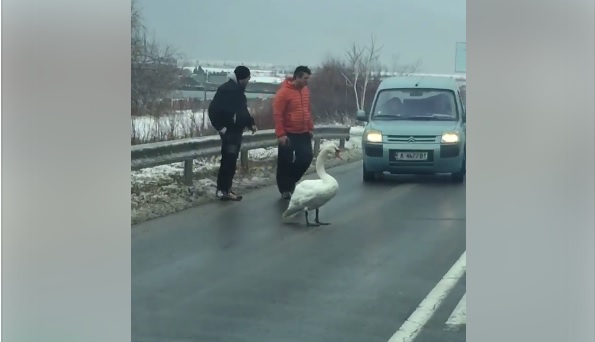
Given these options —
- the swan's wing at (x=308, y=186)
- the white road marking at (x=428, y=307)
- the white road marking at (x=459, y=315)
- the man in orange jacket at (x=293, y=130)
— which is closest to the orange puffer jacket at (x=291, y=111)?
the man in orange jacket at (x=293, y=130)

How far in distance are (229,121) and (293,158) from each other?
35 centimetres

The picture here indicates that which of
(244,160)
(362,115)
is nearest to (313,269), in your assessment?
(244,160)

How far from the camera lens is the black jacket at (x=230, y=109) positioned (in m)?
3.91

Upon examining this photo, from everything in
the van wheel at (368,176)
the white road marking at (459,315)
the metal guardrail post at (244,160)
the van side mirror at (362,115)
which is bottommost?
the white road marking at (459,315)

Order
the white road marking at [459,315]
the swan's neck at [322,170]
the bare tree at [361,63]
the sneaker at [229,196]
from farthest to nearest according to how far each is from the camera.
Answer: the sneaker at [229,196] < the swan's neck at [322,170] < the bare tree at [361,63] < the white road marking at [459,315]

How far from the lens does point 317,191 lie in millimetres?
3871

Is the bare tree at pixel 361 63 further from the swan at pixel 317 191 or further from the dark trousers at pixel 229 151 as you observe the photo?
the dark trousers at pixel 229 151

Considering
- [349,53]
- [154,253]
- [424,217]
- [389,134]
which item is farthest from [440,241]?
[154,253]

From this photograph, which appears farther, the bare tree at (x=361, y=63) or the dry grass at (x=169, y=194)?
the dry grass at (x=169, y=194)

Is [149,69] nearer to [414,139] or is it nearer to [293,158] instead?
[293,158]

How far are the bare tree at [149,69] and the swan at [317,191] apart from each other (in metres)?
0.76

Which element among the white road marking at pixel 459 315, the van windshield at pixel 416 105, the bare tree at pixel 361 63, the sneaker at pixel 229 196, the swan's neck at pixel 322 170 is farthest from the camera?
the sneaker at pixel 229 196

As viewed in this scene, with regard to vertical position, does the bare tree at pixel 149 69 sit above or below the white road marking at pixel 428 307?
above

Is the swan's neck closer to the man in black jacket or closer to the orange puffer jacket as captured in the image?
the orange puffer jacket
